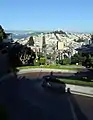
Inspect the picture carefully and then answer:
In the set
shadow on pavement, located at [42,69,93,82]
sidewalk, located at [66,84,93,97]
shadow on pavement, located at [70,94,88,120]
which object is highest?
shadow on pavement, located at [70,94,88,120]

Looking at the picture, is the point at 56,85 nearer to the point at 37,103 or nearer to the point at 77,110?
the point at 37,103

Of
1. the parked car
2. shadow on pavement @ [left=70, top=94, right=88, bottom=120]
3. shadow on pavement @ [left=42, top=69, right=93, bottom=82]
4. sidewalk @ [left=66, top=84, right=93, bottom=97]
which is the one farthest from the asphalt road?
shadow on pavement @ [left=42, top=69, right=93, bottom=82]

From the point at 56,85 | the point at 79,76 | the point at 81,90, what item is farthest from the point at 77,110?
the point at 79,76

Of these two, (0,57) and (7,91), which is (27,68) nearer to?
(0,57)

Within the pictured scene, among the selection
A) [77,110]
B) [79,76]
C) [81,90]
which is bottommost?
[79,76]

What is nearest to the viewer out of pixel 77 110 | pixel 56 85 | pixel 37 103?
pixel 77 110

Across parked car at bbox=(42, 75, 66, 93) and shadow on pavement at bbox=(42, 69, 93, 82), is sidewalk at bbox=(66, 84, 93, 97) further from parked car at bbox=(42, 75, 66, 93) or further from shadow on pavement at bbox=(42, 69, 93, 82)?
shadow on pavement at bbox=(42, 69, 93, 82)

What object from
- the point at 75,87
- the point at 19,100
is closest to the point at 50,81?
the point at 75,87

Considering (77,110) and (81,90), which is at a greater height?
(77,110)

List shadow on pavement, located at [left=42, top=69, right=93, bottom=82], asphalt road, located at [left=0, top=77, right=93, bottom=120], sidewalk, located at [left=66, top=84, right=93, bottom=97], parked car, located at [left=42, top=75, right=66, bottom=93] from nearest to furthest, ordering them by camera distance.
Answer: asphalt road, located at [left=0, top=77, right=93, bottom=120] → sidewalk, located at [left=66, top=84, right=93, bottom=97] → parked car, located at [left=42, top=75, right=66, bottom=93] → shadow on pavement, located at [left=42, top=69, right=93, bottom=82]
